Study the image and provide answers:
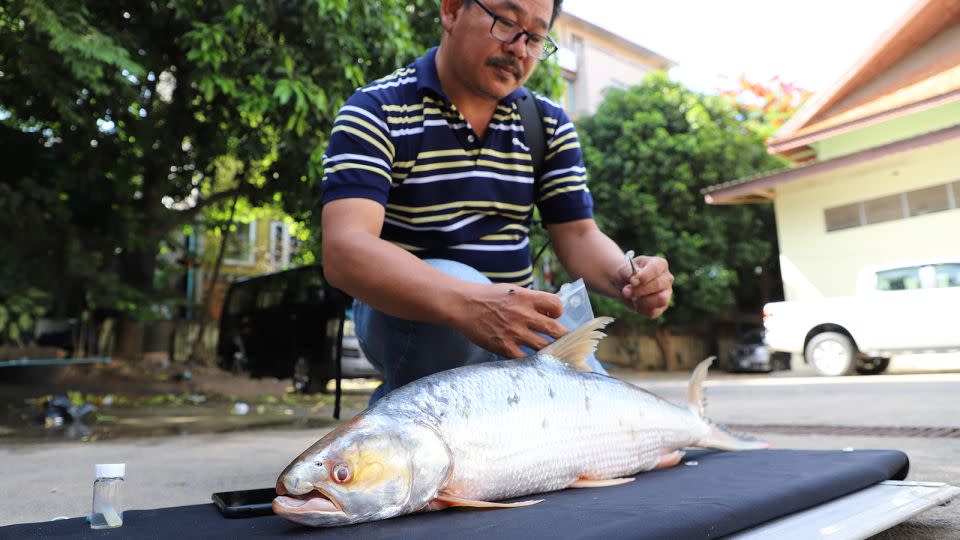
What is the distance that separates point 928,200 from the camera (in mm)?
11586

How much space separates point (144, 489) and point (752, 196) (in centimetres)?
1538

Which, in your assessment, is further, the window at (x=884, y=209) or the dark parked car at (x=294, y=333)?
the window at (x=884, y=209)

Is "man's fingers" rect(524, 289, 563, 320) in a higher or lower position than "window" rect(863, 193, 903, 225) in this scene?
lower

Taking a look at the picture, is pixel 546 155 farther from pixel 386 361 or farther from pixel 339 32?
pixel 339 32

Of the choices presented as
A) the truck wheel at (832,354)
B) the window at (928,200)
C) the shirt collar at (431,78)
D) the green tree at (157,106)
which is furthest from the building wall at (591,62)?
the shirt collar at (431,78)

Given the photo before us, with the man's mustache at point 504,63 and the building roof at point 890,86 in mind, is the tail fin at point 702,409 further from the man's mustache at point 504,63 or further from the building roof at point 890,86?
the building roof at point 890,86

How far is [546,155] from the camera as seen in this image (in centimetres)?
232

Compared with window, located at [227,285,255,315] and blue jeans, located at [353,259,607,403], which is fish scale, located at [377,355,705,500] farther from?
window, located at [227,285,255,315]

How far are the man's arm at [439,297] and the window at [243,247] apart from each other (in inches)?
604

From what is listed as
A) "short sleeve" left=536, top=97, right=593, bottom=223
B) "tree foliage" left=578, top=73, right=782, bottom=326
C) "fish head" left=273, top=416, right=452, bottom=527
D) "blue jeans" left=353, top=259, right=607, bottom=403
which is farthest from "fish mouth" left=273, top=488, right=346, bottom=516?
"tree foliage" left=578, top=73, right=782, bottom=326

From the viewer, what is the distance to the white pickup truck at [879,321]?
8.78 meters

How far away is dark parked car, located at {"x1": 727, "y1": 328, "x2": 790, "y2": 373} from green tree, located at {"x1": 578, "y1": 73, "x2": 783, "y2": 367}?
1.17 meters

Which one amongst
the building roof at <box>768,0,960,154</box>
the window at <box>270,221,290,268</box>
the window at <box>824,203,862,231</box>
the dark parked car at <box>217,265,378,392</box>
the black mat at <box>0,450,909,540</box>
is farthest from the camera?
the window at <box>270,221,290,268</box>

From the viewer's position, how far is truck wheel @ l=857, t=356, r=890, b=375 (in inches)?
415
